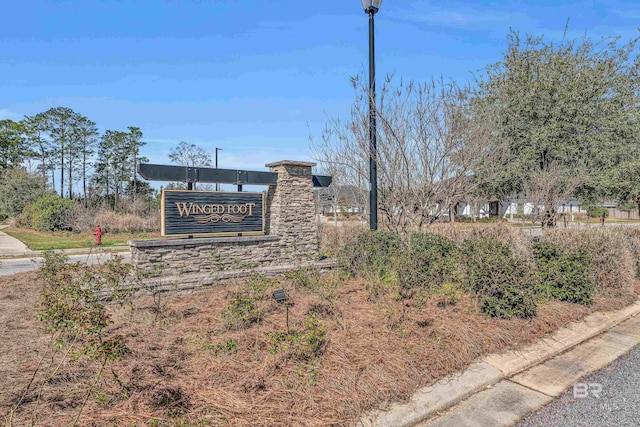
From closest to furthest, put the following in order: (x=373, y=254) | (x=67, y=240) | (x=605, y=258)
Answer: (x=605, y=258) → (x=373, y=254) → (x=67, y=240)

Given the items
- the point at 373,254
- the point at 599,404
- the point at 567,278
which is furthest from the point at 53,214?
the point at 599,404

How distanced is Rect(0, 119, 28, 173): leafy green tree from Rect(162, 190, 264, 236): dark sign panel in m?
45.2

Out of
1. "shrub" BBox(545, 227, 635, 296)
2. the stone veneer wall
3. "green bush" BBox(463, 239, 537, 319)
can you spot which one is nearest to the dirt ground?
"green bush" BBox(463, 239, 537, 319)

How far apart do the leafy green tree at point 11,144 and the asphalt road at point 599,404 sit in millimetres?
52171

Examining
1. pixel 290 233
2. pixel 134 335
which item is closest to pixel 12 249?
pixel 290 233

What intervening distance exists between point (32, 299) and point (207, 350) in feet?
14.7

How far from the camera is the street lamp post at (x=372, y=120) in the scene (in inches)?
302

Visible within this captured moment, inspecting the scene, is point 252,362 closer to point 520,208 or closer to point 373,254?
point 373,254

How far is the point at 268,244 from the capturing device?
9016mm

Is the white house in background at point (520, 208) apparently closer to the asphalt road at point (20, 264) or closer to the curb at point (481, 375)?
the curb at point (481, 375)

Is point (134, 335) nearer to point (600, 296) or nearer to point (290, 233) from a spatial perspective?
point (290, 233)

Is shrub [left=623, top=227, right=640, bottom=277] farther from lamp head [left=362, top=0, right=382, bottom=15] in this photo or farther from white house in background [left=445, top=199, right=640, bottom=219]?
lamp head [left=362, top=0, right=382, bottom=15]

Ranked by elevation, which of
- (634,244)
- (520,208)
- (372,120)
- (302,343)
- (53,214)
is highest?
(372,120)

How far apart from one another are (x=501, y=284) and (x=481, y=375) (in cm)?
165
